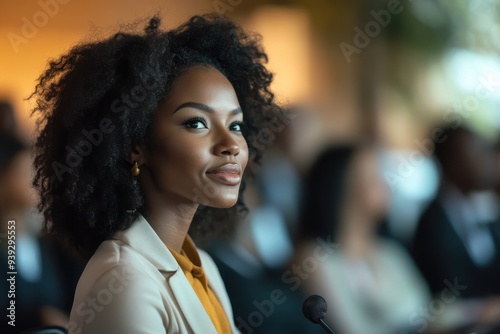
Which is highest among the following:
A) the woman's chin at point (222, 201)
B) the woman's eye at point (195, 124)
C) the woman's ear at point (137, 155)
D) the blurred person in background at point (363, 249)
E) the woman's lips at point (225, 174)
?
the woman's eye at point (195, 124)

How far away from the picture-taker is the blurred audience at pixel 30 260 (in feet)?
4.77

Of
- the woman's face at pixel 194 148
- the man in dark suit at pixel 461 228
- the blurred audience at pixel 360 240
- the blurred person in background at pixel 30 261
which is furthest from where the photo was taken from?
the man in dark suit at pixel 461 228

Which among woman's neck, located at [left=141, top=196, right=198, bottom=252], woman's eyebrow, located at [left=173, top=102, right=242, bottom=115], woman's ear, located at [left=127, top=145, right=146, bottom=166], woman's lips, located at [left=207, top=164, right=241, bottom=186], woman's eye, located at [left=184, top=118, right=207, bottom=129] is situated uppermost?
woman's eyebrow, located at [left=173, top=102, right=242, bottom=115]

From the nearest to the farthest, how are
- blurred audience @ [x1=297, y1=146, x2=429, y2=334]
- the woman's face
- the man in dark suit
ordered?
the woman's face → blurred audience @ [x1=297, y1=146, x2=429, y2=334] → the man in dark suit

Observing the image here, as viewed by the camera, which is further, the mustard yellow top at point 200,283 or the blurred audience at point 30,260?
the blurred audience at point 30,260

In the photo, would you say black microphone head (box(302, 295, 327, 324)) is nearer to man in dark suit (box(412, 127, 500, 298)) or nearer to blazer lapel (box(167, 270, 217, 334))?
blazer lapel (box(167, 270, 217, 334))

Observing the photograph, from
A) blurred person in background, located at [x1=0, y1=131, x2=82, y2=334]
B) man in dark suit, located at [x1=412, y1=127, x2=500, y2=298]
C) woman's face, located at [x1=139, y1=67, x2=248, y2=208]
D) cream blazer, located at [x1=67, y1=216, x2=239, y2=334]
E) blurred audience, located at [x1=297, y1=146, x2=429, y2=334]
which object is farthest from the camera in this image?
man in dark suit, located at [x1=412, y1=127, x2=500, y2=298]

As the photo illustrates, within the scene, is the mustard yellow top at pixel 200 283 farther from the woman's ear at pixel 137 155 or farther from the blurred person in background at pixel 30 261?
the blurred person in background at pixel 30 261

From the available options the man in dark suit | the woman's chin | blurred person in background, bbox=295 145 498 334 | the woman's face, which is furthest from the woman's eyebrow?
the man in dark suit

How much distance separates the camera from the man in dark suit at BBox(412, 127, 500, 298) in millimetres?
1802

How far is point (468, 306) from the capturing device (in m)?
1.85

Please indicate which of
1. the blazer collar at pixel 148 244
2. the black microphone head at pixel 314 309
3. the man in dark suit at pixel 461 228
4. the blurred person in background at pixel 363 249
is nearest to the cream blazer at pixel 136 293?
the blazer collar at pixel 148 244

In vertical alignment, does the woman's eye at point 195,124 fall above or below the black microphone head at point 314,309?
above

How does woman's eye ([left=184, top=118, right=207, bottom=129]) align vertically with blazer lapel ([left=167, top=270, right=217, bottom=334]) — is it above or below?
above
